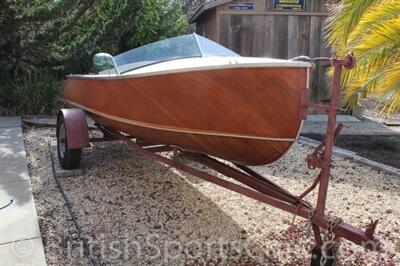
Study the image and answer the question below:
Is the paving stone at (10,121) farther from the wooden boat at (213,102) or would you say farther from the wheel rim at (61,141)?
the wooden boat at (213,102)

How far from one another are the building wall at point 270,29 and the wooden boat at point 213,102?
589cm

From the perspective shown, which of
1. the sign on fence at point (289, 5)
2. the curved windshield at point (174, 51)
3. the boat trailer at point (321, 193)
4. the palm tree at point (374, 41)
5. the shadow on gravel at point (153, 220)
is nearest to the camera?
the boat trailer at point (321, 193)

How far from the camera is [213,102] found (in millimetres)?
3029

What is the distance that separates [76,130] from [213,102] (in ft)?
7.41

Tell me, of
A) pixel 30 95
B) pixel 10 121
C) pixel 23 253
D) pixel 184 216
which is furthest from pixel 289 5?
pixel 23 253

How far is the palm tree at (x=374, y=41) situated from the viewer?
14.5 ft

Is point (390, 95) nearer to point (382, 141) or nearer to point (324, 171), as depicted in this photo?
point (324, 171)

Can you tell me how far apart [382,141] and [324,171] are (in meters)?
6.04

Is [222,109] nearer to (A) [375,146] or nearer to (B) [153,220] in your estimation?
(B) [153,220]

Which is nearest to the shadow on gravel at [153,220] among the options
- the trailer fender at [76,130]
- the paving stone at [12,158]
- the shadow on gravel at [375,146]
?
the trailer fender at [76,130]

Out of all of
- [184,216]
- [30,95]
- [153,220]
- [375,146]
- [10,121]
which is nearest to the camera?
[153,220]

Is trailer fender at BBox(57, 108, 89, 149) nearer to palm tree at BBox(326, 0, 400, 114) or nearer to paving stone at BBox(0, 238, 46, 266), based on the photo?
paving stone at BBox(0, 238, 46, 266)

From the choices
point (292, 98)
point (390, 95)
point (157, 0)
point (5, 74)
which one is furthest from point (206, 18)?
point (292, 98)

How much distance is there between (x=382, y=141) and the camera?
8.02m
